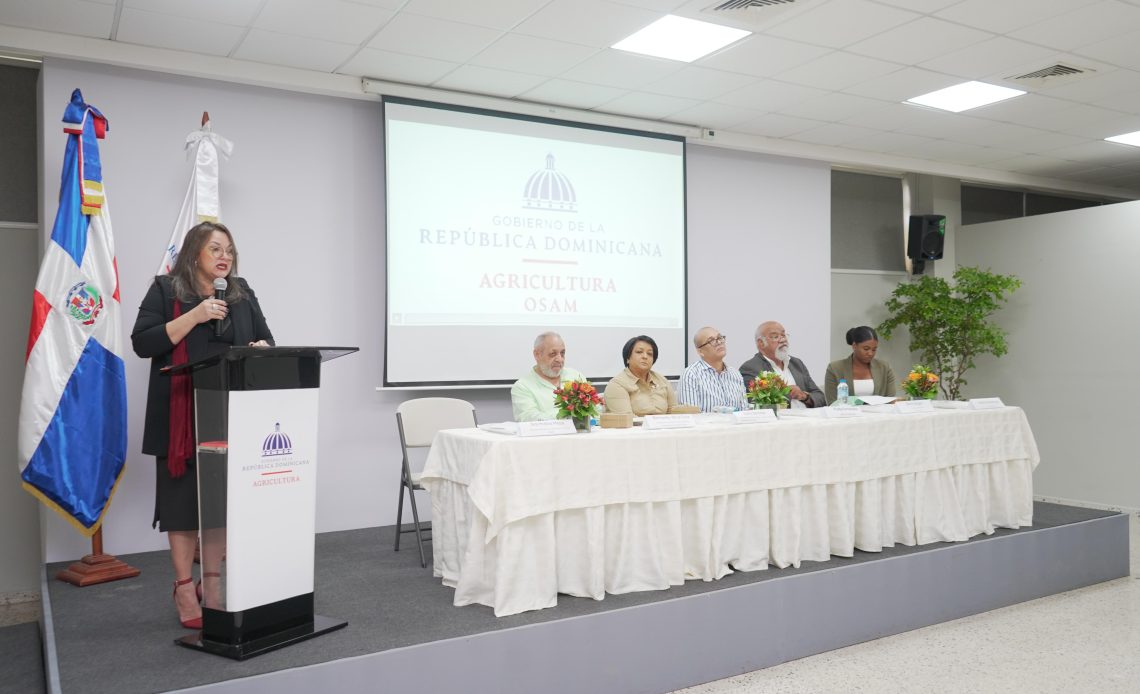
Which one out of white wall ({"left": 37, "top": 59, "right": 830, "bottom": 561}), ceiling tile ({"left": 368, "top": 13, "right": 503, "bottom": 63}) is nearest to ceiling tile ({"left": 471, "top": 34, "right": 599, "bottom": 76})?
ceiling tile ({"left": 368, "top": 13, "right": 503, "bottom": 63})

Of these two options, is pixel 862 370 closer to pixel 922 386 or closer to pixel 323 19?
pixel 922 386

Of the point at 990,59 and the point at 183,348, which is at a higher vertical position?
the point at 990,59

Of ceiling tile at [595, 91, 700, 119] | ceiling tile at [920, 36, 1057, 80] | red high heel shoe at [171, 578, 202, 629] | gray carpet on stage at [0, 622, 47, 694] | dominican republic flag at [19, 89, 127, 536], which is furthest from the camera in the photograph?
ceiling tile at [595, 91, 700, 119]

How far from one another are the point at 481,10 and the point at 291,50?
1181mm

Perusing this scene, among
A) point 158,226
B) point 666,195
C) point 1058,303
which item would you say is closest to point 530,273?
point 666,195

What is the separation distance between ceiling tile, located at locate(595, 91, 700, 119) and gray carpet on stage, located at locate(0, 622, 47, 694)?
14.8 feet

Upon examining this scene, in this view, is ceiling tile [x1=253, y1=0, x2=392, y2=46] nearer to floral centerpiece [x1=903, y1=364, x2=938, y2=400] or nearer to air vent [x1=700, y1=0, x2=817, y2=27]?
air vent [x1=700, y1=0, x2=817, y2=27]

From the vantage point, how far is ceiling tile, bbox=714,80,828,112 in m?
5.45

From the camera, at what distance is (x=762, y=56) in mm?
4902

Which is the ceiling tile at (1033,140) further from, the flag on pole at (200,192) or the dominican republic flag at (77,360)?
the dominican republic flag at (77,360)

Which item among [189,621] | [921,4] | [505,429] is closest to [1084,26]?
[921,4]

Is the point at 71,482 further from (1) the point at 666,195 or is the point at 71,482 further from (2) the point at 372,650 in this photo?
(1) the point at 666,195

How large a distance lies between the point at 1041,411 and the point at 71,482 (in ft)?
25.6

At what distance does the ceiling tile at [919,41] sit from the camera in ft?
14.9
